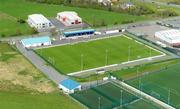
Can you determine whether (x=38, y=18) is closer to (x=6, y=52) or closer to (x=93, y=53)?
(x=6, y=52)

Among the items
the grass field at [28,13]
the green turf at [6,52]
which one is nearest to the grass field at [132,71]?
the green turf at [6,52]

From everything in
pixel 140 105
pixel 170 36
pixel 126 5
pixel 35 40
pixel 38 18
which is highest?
pixel 38 18

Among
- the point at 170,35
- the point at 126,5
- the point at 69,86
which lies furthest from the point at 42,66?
the point at 126,5

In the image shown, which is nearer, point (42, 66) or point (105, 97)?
point (105, 97)

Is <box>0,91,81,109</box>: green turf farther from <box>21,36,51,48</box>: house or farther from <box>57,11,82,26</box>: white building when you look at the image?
<box>57,11,82,26</box>: white building

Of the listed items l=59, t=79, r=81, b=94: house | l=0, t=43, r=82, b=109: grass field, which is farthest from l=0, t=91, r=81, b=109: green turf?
l=59, t=79, r=81, b=94: house
